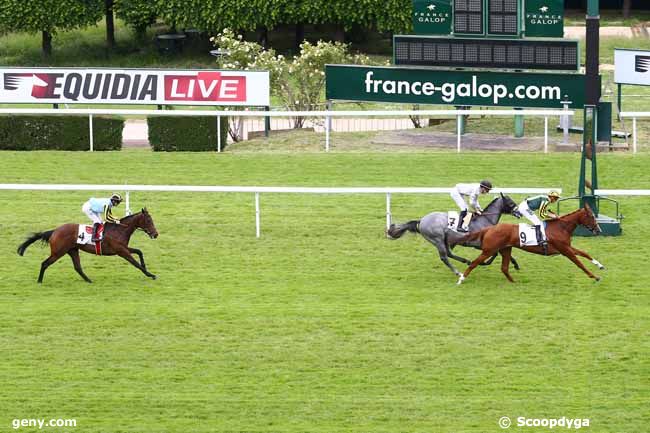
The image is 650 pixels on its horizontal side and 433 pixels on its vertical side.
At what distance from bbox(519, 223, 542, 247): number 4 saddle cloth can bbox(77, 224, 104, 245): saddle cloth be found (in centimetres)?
414

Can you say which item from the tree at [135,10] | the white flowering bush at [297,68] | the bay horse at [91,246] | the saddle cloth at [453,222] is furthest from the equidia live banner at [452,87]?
the tree at [135,10]

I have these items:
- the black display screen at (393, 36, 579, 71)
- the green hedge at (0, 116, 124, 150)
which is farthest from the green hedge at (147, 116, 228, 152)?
the black display screen at (393, 36, 579, 71)

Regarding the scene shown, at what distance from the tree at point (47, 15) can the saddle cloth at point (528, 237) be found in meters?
24.0

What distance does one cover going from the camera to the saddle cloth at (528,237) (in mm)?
13742

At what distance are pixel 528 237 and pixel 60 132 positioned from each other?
30.9ft

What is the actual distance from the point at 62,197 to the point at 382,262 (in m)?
5.10

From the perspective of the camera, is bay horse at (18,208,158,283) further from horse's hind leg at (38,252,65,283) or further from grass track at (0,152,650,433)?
grass track at (0,152,650,433)

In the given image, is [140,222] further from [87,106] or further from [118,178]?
[87,106]

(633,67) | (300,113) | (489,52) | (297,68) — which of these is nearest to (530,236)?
(300,113)

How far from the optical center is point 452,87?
21.0 m

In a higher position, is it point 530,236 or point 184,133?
point 184,133

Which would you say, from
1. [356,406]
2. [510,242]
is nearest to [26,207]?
[510,242]

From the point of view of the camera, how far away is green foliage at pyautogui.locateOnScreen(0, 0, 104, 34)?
35562mm

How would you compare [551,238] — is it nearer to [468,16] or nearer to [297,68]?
[468,16]
